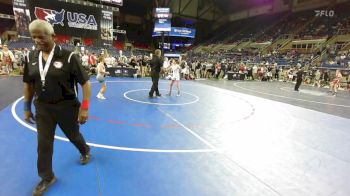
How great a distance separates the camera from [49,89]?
8.61 ft

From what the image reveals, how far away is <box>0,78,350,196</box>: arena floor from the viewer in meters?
3.17

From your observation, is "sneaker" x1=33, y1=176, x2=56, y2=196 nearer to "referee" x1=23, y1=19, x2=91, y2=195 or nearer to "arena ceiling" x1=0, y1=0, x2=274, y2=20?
"referee" x1=23, y1=19, x2=91, y2=195

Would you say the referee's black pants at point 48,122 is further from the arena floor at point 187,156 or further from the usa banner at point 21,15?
the usa banner at point 21,15

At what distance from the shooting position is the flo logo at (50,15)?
23.3m

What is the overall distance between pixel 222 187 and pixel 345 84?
21.4 meters

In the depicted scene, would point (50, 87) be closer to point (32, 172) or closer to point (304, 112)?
point (32, 172)

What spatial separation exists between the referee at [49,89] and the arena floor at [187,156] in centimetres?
57

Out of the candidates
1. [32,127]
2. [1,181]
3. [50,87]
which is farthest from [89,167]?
[32,127]

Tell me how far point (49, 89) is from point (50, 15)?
2521 centimetres

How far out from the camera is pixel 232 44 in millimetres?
40812

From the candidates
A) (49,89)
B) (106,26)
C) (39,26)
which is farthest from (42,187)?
(106,26)

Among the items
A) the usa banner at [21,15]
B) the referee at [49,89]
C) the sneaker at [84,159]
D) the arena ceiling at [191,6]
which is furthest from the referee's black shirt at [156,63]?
the arena ceiling at [191,6]

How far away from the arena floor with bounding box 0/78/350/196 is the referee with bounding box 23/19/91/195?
1.86 feet

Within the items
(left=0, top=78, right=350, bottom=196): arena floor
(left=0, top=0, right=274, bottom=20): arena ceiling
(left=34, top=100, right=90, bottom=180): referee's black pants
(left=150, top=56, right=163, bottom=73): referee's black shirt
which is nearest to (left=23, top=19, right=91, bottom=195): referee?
(left=34, top=100, right=90, bottom=180): referee's black pants
